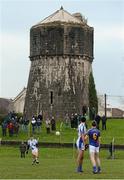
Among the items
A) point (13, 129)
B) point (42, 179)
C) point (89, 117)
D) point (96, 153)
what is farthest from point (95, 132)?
point (89, 117)

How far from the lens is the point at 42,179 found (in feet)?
59.9

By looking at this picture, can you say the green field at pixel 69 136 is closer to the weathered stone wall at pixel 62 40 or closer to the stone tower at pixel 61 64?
the stone tower at pixel 61 64

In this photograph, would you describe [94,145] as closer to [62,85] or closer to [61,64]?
[62,85]

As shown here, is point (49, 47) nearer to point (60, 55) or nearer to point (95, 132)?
point (60, 55)

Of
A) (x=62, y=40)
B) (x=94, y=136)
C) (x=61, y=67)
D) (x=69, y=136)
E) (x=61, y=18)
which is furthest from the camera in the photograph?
(x=61, y=18)

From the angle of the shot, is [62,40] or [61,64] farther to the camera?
[61,64]

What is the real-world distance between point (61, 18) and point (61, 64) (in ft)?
18.5

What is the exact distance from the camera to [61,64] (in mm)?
74250

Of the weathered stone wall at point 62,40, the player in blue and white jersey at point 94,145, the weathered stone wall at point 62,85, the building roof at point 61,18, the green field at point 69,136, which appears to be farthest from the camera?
the building roof at point 61,18

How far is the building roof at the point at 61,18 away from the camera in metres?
74.6

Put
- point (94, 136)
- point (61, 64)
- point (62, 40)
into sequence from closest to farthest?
point (94, 136) < point (62, 40) < point (61, 64)

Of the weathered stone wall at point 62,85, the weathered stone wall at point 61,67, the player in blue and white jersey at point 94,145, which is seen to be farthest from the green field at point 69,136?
the player in blue and white jersey at point 94,145

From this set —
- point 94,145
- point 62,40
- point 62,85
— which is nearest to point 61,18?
point 62,40

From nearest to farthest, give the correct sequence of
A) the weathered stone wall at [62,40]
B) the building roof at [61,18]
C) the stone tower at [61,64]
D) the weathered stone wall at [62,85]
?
1. the weathered stone wall at [62,40]
2. the stone tower at [61,64]
3. the weathered stone wall at [62,85]
4. the building roof at [61,18]
